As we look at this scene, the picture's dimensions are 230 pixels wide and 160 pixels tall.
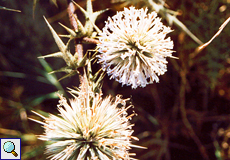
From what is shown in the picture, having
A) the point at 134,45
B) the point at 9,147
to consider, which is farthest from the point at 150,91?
the point at 9,147

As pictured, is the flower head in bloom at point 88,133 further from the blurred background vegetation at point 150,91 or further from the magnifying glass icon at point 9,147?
the blurred background vegetation at point 150,91

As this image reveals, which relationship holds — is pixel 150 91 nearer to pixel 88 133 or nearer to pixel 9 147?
pixel 88 133

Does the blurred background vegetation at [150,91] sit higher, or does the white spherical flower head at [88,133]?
the blurred background vegetation at [150,91]

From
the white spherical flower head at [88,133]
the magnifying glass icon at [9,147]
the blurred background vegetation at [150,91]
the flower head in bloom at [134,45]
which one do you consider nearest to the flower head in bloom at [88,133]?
the white spherical flower head at [88,133]

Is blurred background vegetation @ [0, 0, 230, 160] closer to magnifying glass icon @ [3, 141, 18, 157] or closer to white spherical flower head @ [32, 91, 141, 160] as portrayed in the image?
magnifying glass icon @ [3, 141, 18, 157]

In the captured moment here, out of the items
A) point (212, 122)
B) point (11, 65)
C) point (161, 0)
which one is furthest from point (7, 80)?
point (212, 122)

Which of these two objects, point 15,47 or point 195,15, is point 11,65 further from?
point 195,15
